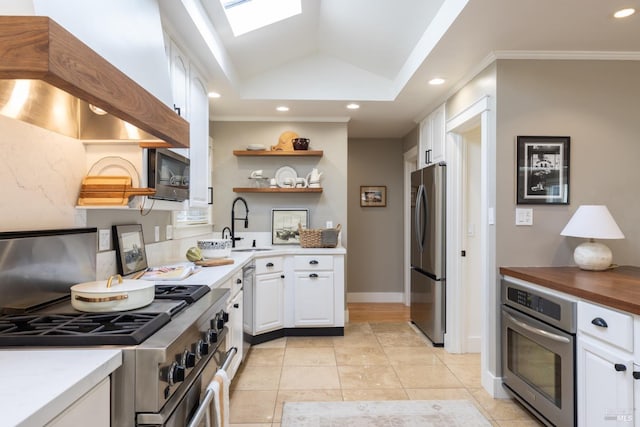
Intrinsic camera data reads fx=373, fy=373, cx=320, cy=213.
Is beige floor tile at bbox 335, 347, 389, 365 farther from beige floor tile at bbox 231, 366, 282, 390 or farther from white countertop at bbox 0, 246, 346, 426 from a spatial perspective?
white countertop at bbox 0, 246, 346, 426

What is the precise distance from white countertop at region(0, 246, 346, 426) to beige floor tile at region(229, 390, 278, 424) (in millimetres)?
1578

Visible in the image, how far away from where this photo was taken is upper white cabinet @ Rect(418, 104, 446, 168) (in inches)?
144

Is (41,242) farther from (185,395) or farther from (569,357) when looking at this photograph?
(569,357)

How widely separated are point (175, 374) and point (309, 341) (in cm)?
276

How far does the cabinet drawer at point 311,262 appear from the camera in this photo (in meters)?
3.76

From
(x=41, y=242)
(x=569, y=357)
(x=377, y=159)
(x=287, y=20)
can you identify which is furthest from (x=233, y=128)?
(x=569, y=357)

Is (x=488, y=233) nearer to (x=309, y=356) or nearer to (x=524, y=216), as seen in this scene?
(x=524, y=216)

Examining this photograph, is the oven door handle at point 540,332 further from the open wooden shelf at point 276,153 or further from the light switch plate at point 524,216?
the open wooden shelf at point 276,153

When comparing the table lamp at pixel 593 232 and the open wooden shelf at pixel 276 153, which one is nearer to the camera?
the table lamp at pixel 593 232

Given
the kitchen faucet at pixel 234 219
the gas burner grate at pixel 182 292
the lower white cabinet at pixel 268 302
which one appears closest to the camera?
the gas burner grate at pixel 182 292

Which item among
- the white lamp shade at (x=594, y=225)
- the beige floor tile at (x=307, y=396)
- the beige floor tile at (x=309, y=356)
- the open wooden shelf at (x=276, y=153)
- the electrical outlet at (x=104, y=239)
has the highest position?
the open wooden shelf at (x=276, y=153)

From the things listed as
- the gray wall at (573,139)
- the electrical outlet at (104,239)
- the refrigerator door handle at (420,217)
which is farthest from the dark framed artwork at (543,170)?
the electrical outlet at (104,239)

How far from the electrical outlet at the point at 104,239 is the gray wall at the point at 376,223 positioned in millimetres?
3804

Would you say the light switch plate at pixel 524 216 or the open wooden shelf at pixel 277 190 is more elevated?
the open wooden shelf at pixel 277 190
